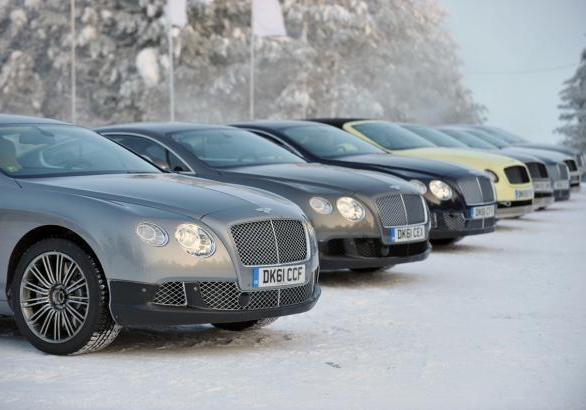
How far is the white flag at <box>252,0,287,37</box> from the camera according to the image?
40219mm

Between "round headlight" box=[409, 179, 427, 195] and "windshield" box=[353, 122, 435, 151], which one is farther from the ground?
"windshield" box=[353, 122, 435, 151]

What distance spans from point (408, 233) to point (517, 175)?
6369 millimetres

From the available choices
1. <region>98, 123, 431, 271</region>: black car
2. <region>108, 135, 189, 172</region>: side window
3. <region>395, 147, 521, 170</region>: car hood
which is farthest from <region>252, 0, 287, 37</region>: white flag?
<region>108, 135, 189, 172</region>: side window

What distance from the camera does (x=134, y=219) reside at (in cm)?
704

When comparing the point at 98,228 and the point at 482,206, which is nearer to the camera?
the point at 98,228

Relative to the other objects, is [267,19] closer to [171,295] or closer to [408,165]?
[408,165]

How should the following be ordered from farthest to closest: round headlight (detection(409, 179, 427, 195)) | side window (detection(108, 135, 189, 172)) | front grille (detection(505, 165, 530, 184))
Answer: front grille (detection(505, 165, 530, 184)) → round headlight (detection(409, 179, 427, 195)) → side window (detection(108, 135, 189, 172))

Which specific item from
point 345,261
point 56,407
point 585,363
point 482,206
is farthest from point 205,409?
point 482,206

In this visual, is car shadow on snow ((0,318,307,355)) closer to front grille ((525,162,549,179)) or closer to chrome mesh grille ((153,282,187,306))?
chrome mesh grille ((153,282,187,306))

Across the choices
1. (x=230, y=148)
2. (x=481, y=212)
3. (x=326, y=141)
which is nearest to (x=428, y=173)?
(x=481, y=212)

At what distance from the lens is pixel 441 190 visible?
521 inches

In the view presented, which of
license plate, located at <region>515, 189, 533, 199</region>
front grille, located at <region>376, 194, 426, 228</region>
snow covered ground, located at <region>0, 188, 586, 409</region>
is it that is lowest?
snow covered ground, located at <region>0, 188, 586, 409</region>

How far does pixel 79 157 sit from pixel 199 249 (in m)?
1.61

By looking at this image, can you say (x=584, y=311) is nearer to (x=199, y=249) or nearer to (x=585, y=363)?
(x=585, y=363)
